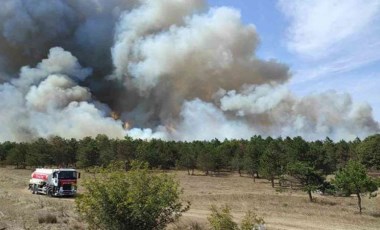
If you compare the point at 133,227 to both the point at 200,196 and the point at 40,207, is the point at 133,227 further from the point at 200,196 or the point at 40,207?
the point at 200,196

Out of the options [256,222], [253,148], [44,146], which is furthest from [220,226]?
[44,146]

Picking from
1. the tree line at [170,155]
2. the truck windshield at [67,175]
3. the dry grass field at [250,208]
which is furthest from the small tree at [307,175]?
the tree line at [170,155]

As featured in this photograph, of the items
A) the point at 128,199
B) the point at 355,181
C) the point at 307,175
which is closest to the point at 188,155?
the point at 307,175

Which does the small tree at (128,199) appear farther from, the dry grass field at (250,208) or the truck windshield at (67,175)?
the truck windshield at (67,175)

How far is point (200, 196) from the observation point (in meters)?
56.3

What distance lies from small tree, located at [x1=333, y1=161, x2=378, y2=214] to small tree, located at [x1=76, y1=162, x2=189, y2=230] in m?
36.0

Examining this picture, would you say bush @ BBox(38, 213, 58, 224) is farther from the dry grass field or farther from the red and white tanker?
the red and white tanker

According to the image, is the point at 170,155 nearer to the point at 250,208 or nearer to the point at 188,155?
the point at 188,155

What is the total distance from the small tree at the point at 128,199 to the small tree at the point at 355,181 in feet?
118

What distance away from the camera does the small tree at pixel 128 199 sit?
2041 cm

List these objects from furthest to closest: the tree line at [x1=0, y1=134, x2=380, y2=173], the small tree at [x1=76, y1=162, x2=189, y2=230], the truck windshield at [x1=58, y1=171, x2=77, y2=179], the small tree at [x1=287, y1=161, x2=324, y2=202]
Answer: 1. the tree line at [x1=0, y1=134, x2=380, y2=173]
2. the small tree at [x1=287, y1=161, x2=324, y2=202]
3. the truck windshield at [x1=58, y1=171, x2=77, y2=179]
4. the small tree at [x1=76, y1=162, x2=189, y2=230]

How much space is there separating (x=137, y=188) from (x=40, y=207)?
73.8 ft

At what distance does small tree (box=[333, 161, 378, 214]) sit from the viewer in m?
50.7

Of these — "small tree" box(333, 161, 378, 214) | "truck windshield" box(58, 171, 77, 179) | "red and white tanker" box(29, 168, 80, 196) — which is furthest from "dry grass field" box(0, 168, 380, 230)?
"truck windshield" box(58, 171, 77, 179)
